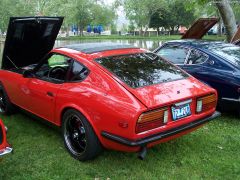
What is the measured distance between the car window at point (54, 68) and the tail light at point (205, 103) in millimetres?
1892

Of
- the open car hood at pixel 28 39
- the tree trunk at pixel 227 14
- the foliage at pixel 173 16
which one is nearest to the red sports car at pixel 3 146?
the open car hood at pixel 28 39

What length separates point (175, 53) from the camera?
23.2ft

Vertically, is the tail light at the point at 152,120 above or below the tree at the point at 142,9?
below

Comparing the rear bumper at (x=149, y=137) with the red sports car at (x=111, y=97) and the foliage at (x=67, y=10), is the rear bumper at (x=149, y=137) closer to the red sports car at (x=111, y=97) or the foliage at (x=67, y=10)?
the red sports car at (x=111, y=97)

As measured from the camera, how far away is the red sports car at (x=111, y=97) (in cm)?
376

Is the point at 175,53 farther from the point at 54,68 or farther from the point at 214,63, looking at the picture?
the point at 54,68

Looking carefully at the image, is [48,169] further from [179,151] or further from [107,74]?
[179,151]

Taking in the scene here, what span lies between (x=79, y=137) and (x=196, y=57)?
3.09 meters

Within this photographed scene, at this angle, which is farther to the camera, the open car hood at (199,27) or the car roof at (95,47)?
the open car hood at (199,27)

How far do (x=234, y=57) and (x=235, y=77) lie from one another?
2.38 feet

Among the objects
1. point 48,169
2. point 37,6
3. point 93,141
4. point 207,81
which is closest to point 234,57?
point 207,81

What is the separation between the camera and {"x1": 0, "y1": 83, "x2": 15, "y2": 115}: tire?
6.19 meters

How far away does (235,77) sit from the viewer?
5.66 meters

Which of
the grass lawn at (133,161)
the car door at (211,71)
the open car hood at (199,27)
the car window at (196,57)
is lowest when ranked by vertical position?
the grass lawn at (133,161)
